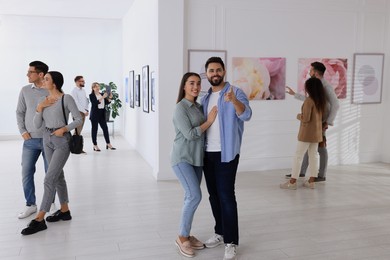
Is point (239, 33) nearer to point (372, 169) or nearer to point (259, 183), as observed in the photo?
point (259, 183)

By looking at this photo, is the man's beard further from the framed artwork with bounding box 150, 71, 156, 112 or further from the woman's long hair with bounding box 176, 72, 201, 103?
the framed artwork with bounding box 150, 71, 156, 112

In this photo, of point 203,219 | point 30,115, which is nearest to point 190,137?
Answer: point 203,219

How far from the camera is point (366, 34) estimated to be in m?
7.48

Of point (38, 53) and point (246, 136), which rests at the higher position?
point (38, 53)

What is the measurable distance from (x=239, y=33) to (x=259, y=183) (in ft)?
8.42

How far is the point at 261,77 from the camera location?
6.90 meters

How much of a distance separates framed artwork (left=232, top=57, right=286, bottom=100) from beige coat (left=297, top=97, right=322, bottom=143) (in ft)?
4.43

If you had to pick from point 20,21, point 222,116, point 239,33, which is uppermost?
point 20,21

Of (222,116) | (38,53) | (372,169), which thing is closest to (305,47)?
(372,169)

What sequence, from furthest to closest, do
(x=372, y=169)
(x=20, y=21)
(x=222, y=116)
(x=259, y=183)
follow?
(x=20, y=21) < (x=372, y=169) < (x=259, y=183) < (x=222, y=116)

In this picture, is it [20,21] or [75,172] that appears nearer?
[75,172]

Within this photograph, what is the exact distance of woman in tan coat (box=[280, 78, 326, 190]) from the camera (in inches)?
219

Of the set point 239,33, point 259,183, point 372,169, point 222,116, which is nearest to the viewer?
point 222,116

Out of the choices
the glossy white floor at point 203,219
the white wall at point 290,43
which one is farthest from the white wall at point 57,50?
the white wall at point 290,43
